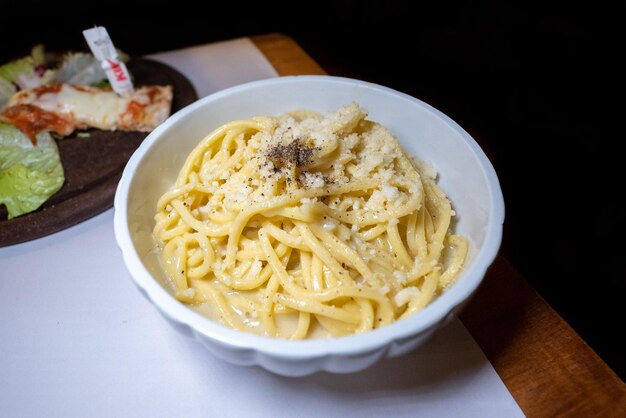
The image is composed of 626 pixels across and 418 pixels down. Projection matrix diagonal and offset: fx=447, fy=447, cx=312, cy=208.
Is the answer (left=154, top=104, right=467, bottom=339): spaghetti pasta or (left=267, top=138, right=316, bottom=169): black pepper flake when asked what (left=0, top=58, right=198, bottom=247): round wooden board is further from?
(left=267, top=138, right=316, bottom=169): black pepper flake

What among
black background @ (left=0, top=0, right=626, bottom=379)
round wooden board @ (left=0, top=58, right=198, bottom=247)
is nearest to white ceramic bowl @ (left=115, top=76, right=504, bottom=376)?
round wooden board @ (left=0, top=58, right=198, bottom=247)

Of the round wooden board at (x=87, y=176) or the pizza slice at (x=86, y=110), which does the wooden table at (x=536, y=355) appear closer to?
the round wooden board at (x=87, y=176)

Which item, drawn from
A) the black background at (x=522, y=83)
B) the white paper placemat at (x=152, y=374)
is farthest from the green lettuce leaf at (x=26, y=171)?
the black background at (x=522, y=83)

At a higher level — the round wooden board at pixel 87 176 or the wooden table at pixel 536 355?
the wooden table at pixel 536 355

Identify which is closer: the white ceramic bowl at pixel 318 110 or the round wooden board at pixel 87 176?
the white ceramic bowl at pixel 318 110

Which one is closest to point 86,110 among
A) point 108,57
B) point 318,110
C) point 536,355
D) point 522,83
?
point 108,57

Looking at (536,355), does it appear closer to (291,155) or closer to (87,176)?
(291,155)

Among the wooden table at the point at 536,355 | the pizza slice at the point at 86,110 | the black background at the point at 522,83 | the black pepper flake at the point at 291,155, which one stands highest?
the black pepper flake at the point at 291,155

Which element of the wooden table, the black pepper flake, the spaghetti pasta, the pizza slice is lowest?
the wooden table
